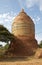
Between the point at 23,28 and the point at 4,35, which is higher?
the point at 23,28

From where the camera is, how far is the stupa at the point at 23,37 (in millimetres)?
31453

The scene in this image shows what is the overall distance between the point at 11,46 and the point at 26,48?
2.70m

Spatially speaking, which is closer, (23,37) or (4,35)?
(4,35)

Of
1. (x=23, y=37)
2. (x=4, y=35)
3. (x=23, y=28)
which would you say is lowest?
(x=4, y=35)

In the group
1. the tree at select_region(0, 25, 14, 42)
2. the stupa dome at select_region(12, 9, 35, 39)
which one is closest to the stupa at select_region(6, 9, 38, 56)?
the stupa dome at select_region(12, 9, 35, 39)

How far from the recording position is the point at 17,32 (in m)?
32.3

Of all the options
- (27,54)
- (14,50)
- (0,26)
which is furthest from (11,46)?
(0,26)

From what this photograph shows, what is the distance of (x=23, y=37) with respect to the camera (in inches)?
1264

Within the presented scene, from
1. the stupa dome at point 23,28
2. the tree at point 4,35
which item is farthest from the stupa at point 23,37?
the tree at point 4,35

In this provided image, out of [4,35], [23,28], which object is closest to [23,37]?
[23,28]

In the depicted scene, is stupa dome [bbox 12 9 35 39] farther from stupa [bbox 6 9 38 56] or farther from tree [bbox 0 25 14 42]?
tree [bbox 0 25 14 42]

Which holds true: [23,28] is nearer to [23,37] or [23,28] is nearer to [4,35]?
[23,37]

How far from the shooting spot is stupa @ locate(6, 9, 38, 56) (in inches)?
1238

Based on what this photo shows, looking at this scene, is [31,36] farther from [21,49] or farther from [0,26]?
[0,26]
